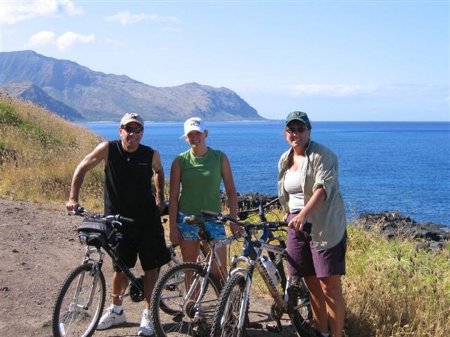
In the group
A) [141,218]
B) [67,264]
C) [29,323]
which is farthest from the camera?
[67,264]

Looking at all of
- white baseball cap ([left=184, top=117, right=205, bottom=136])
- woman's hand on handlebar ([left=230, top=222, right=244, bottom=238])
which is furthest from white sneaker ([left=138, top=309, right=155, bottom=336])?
white baseball cap ([left=184, top=117, right=205, bottom=136])

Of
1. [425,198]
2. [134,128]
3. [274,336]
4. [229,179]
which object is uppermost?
[134,128]

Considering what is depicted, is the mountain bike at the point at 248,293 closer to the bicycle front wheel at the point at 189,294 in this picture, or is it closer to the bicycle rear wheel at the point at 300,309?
the bicycle rear wheel at the point at 300,309

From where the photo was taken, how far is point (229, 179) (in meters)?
5.55

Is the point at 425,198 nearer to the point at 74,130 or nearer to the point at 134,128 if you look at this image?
the point at 74,130

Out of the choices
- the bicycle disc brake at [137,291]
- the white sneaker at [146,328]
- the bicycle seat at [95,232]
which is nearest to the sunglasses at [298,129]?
the bicycle seat at [95,232]

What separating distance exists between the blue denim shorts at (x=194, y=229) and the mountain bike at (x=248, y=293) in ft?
1.75

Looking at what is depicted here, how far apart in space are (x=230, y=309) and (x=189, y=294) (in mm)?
550

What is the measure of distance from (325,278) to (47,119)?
18.2m

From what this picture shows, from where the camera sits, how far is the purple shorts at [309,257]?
4828 mm

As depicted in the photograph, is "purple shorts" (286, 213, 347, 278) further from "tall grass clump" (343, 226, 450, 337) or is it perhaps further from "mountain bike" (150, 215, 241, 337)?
"tall grass clump" (343, 226, 450, 337)

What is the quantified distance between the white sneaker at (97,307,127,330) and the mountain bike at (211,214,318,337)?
1.48 metres

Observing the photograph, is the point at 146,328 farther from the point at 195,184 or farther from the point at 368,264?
Result: the point at 368,264

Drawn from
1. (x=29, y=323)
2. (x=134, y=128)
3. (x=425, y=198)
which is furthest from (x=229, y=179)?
(x=425, y=198)
